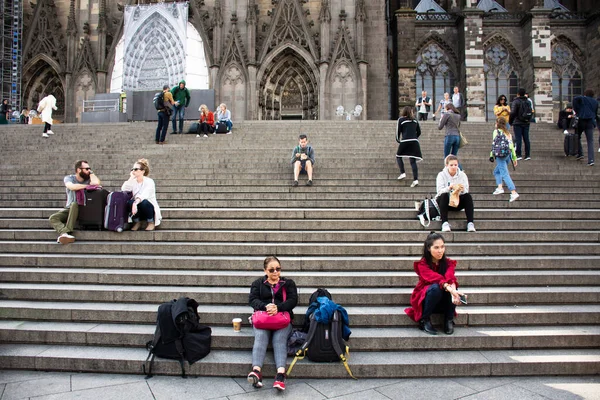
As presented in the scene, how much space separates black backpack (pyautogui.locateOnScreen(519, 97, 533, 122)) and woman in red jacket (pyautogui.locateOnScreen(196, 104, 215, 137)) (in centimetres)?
836

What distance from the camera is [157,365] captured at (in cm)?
434

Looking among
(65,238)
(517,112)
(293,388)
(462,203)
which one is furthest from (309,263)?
(517,112)

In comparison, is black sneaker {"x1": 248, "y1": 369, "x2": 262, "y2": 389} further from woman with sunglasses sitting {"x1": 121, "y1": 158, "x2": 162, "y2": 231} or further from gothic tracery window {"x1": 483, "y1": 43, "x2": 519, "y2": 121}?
gothic tracery window {"x1": 483, "y1": 43, "x2": 519, "y2": 121}

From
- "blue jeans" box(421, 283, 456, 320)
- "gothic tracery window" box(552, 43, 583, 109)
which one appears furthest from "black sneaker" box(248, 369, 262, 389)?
"gothic tracery window" box(552, 43, 583, 109)

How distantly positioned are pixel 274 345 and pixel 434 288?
169cm

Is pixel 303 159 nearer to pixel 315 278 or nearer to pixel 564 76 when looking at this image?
pixel 315 278

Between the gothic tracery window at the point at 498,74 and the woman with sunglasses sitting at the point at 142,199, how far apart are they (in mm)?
25353

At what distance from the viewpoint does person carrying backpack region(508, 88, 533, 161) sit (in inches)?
416

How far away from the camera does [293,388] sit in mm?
4051

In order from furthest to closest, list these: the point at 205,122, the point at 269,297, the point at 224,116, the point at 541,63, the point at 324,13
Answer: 1. the point at 541,63
2. the point at 324,13
3. the point at 224,116
4. the point at 205,122
5. the point at 269,297

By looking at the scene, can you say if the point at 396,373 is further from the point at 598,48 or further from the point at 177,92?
the point at 598,48

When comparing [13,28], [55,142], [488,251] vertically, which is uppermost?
[13,28]

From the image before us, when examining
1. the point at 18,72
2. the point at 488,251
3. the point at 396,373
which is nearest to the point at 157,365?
the point at 396,373

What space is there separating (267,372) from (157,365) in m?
1.05
